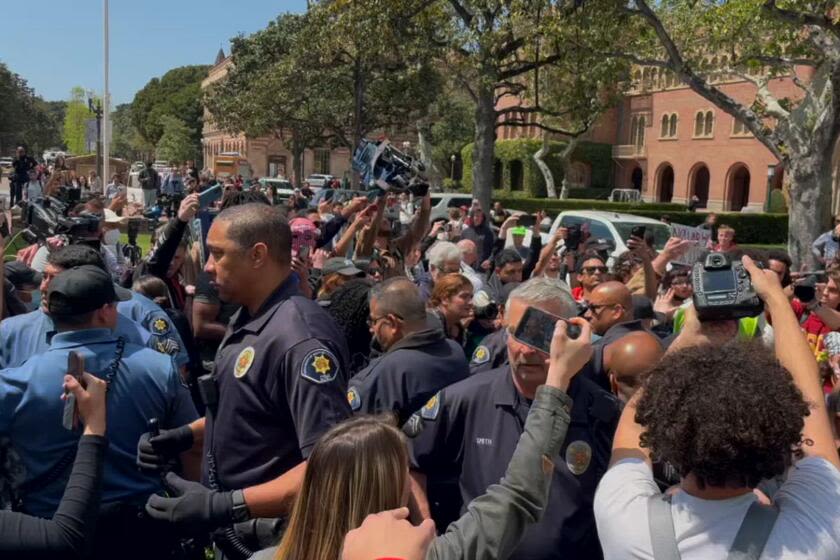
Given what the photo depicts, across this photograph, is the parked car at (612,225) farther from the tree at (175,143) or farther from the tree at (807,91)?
the tree at (175,143)

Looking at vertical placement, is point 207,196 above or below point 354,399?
above

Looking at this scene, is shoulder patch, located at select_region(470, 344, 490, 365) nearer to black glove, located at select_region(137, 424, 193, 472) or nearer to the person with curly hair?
black glove, located at select_region(137, 424, 193, 472)

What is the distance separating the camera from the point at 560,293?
9.93ft

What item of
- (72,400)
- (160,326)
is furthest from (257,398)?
(160,326)

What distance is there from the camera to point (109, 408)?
116 inches

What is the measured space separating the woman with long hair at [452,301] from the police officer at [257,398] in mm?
2371

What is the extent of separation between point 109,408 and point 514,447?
1452 mm

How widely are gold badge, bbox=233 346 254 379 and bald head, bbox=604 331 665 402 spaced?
1.45 m

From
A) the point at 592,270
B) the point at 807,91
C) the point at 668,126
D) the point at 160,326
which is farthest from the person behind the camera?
the point at 668,126

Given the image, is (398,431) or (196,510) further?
(196,510)

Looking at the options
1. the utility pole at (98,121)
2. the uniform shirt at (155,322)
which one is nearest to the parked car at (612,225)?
the uniform shirt at (155,322)

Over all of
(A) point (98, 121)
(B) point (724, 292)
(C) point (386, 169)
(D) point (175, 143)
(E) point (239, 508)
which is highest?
(D) point (175, 143)

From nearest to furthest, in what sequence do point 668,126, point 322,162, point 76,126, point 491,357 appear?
point 491,357
point 668,126
point 322,162
point 76,126

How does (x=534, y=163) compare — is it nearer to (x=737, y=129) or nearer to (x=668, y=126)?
(x=668, y=126)
